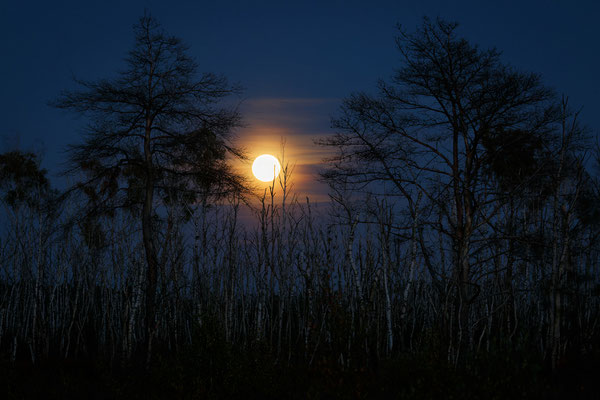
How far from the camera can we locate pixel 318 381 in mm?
8305

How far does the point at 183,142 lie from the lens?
52.6 ft

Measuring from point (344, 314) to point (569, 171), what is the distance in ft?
31.5

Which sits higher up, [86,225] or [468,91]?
[468,91]

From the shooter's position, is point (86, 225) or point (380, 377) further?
point (86, 225)

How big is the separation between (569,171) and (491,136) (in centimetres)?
256

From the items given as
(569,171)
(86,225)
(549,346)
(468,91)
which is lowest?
(549,346)

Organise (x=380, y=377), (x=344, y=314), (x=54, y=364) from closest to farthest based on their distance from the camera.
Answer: (x=344, y=314) → (x=380, y=377) → (x=54, y=364)

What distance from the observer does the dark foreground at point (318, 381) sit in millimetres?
7738

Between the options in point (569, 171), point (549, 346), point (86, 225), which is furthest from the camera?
point (86, 225)

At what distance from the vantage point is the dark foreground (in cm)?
774

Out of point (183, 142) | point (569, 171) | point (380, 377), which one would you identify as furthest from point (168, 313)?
point (569, 171)

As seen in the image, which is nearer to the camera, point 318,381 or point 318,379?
point 318,381

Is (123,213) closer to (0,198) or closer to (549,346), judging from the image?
(0,198)

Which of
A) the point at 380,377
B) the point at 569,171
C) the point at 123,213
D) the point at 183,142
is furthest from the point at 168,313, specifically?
the point at 569,171
